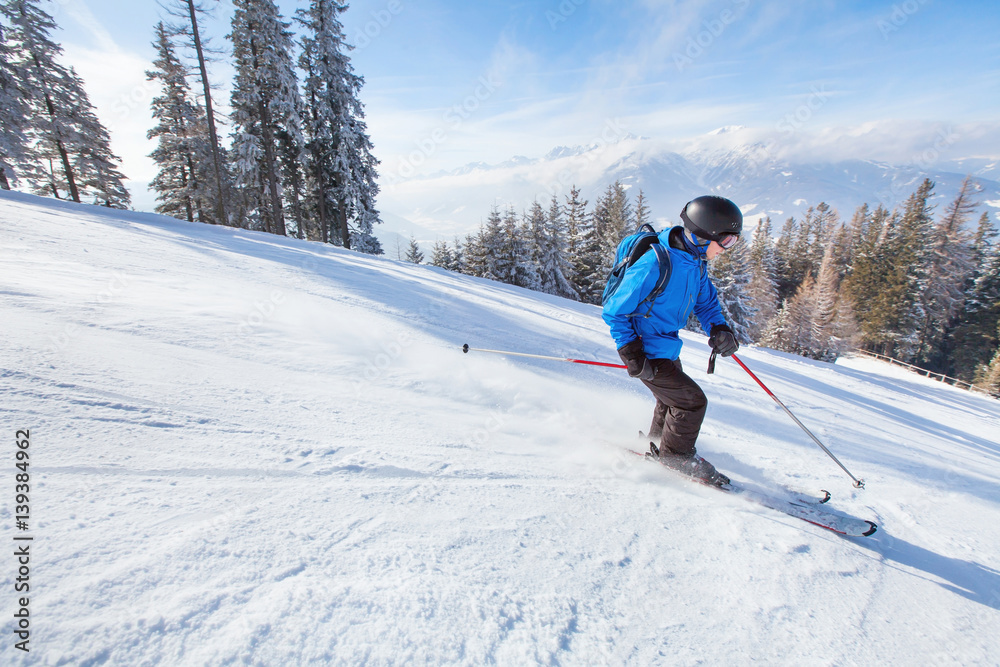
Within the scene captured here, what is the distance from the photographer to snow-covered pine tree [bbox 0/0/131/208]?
19.6m

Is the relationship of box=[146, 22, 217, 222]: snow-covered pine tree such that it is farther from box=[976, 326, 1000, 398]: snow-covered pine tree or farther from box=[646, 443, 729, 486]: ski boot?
box=[976, 326, 1000, 398]: snow-covered pine tree

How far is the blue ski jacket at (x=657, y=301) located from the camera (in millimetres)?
2973

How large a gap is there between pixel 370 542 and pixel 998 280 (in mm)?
59108

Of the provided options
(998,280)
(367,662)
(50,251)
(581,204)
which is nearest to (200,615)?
(367,662)

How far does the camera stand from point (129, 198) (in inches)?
1070

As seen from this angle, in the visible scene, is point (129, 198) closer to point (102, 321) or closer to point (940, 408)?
point (102, 321)

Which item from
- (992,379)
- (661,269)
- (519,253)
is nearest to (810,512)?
(661,269)

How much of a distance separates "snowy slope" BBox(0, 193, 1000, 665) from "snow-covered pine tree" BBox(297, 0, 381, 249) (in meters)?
19.4

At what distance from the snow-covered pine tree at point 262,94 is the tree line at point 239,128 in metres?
0.05

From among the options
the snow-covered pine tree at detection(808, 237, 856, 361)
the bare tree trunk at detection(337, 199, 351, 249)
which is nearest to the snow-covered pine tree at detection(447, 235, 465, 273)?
the bare tree trunk at detection(337, 199, 351, 249)

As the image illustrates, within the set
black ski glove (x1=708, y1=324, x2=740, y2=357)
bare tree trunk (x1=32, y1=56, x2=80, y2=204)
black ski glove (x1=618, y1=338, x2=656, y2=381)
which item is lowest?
black ski glove (x1=618, y1=338, x2=656, y2=381)

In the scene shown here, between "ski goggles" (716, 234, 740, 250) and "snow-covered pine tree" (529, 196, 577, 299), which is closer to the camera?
"ski goggles" (716, 234, 740, 250)

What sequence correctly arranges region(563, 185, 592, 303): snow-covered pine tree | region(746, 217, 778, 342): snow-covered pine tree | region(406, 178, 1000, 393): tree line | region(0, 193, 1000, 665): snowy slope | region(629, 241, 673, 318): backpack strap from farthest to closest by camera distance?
1. region(746, 217, 778, 342): snow-covered pine tree
2. region(563, 185, 592, 303): snow-covered pine tree
3. region(406, 178, 1000, 393): tree line
4. region(629, 241, 673, 318): backpack strap
5. region(0, 193, 1000, 665): snowy slope

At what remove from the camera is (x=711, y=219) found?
9.82 ft
